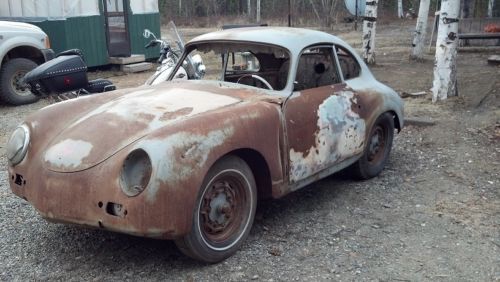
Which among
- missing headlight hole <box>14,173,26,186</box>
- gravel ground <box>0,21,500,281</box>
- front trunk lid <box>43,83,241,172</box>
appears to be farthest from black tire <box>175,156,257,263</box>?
missing headlight hole <box>14,173,26,186</box>

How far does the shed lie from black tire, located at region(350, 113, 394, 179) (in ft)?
31.5

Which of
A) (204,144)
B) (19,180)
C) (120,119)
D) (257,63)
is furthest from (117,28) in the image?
(204,144)

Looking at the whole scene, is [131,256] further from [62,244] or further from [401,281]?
[401,281]

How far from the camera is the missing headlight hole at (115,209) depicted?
346 centimetres

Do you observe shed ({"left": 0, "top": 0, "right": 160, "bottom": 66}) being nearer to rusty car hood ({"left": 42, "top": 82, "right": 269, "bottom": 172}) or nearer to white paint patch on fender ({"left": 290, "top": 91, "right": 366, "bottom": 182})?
rusty car hood ({"left": 42, "top": 82, "right": 269, "bottom": 172})

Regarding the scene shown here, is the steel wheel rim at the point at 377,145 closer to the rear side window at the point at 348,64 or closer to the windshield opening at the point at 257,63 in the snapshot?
the rear side window at the point at 348,64

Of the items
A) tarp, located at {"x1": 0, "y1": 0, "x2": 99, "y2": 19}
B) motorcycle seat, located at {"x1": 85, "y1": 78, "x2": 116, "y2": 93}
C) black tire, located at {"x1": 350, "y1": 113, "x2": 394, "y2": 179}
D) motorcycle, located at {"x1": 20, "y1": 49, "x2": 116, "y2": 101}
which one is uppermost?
tarp, located at {"x1": 0, "y1": 0, "x2": 99, "y2": 19}

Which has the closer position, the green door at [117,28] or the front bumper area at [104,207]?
the front bumper area at [104,207]

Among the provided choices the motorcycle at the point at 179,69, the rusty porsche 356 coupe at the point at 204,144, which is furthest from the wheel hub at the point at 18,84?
the rusty porsche 356 coupe at the point at 204,144

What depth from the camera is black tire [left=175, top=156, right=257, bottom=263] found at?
3750 mm

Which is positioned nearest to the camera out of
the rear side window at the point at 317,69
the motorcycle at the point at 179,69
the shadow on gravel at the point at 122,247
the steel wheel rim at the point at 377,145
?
the shadow on gravel at the point at 122,247

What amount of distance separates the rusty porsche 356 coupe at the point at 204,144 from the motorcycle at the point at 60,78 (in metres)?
1.48

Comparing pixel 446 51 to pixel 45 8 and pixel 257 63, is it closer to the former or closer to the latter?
pixel 257 63

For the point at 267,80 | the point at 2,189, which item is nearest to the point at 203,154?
the point at 267,80
